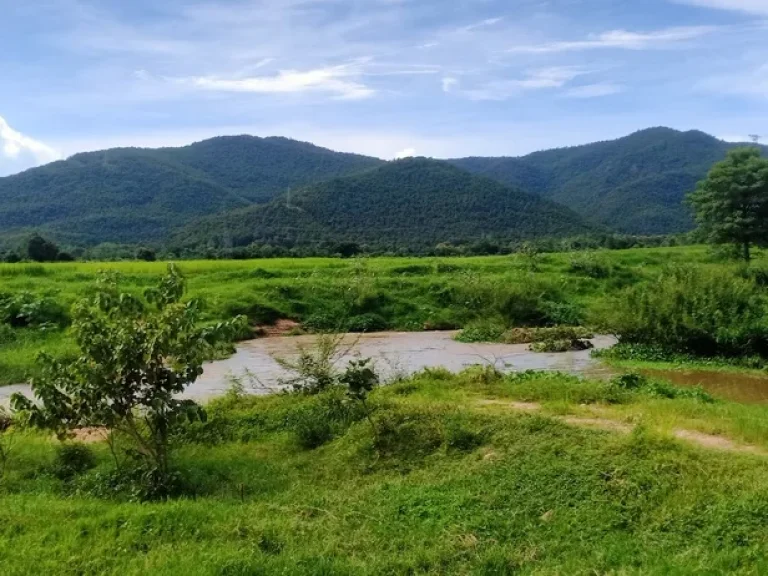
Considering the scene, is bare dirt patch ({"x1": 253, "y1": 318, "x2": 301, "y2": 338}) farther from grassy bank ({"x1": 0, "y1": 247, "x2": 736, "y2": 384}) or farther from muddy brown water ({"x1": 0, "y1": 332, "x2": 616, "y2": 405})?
muddy brown water ({"x1": 0, "y1": 332, "x2": 616, "y2": 405})

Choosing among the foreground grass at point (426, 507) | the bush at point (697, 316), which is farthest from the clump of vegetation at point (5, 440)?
the bush at point (697, 316)

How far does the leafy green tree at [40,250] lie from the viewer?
3503 centimetres

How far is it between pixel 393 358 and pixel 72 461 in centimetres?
1027

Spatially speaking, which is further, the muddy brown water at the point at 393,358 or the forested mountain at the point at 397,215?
the forested mountain at the point at 397,215

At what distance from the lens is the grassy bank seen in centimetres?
2238

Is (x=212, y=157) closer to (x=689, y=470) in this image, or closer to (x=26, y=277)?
(x=26, y=277)

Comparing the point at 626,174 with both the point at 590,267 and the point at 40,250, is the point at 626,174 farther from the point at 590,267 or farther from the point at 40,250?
the point at 40,250

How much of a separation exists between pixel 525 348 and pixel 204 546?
46.5ft

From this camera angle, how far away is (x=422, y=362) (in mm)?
17219

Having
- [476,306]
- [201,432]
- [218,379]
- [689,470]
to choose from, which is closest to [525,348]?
[476,306]

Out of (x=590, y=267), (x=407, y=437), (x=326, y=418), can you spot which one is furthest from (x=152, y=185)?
(x=407, y=437)

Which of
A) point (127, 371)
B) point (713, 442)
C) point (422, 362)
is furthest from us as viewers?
point (422, 362)

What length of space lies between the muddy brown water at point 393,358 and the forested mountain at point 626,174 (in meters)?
66.8

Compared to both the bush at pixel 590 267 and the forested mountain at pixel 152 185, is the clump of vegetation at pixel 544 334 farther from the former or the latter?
the forested mountain at pixel 152 185
